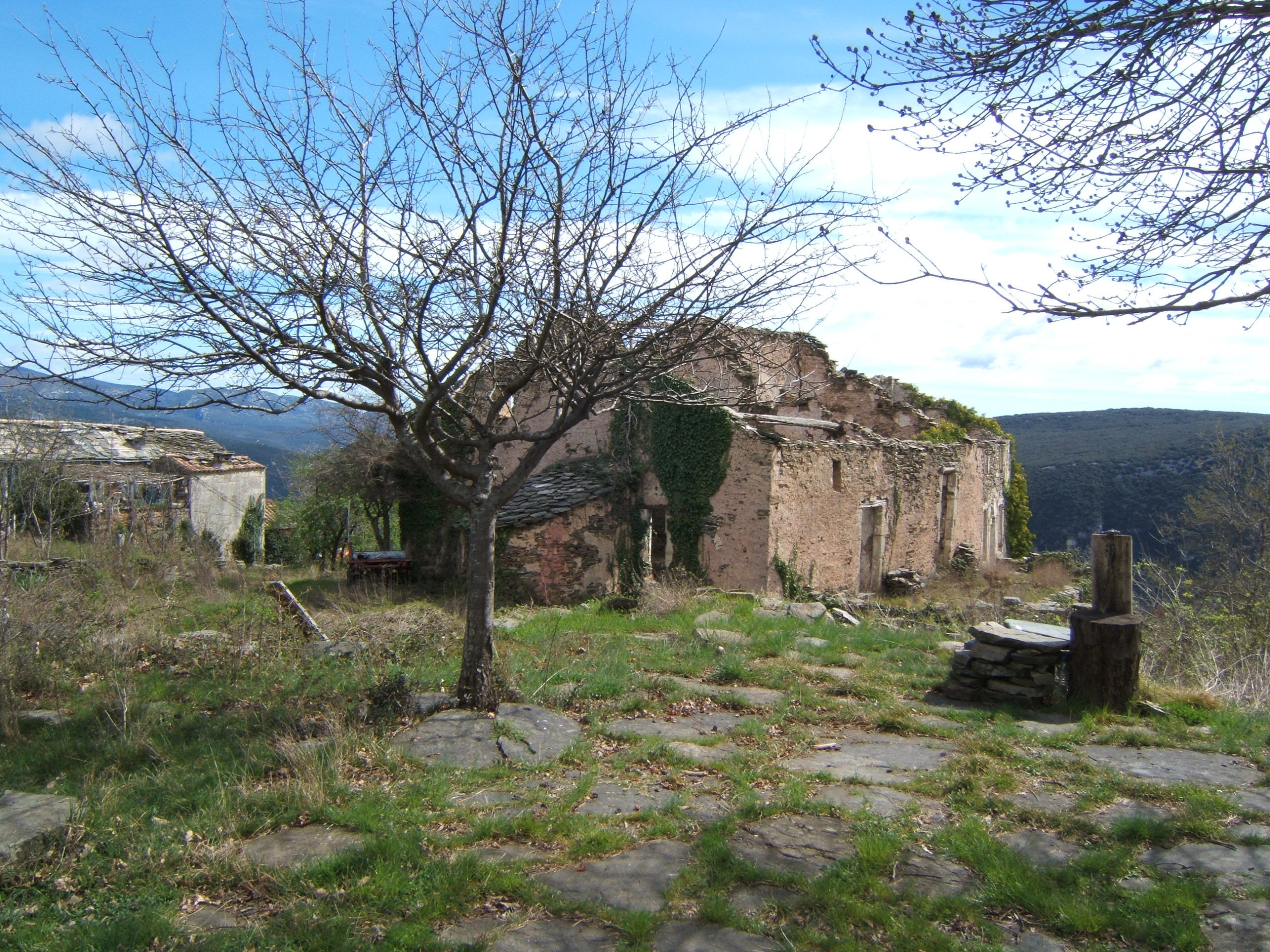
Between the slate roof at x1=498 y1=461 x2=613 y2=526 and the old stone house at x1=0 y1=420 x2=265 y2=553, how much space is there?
6822 millimetres

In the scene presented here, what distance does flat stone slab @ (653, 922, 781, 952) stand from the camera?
357cm

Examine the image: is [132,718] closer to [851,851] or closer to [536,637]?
[536,637]

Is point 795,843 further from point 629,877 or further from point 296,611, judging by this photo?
point 296,611

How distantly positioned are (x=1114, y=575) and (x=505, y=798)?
507 cm

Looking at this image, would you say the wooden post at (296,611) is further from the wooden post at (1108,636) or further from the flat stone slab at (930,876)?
the wooden post at (1108,636)

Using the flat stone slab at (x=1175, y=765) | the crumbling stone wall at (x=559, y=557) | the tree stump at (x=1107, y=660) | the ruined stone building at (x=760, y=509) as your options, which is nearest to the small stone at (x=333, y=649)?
the flat stone slab at (x=1175, y=765)

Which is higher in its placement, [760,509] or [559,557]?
[760,509]

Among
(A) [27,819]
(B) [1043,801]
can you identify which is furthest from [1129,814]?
(A) [27,819]

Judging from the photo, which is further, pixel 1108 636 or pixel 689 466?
pixel 689 466

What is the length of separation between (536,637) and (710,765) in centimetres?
429

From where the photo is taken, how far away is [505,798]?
5031mm

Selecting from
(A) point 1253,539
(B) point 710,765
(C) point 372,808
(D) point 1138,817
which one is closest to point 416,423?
(C) point 372,808

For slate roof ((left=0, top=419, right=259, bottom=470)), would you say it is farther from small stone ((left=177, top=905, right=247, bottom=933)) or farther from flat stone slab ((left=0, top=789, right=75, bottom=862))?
small stone ((left=177, top=905, right=247, bottom=933))

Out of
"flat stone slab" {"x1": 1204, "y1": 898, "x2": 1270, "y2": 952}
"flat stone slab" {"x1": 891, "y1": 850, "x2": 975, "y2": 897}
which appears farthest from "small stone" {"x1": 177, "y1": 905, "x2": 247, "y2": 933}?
"flat stone slab" {"x1": 1204, "y1": 898, "x2": 1270, "y2": 952}
